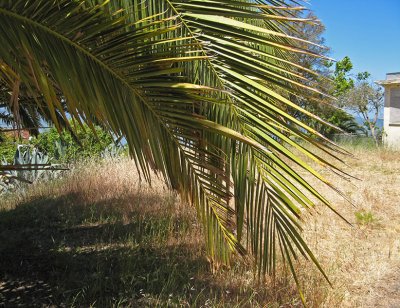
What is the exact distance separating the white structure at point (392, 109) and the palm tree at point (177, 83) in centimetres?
1777

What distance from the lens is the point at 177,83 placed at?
6.66 ft

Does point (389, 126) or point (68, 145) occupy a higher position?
point (68, 145)

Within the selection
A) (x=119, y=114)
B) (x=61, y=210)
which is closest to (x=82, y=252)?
(x=61, y=210)

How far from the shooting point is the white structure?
61.6ft

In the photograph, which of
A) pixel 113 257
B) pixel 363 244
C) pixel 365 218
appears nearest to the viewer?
pixel 113 257

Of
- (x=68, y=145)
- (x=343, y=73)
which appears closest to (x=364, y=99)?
(x=343, y=73)

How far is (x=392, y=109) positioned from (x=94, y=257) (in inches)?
704

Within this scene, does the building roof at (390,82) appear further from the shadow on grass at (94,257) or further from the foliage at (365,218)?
the shadow on grass at (94,257)

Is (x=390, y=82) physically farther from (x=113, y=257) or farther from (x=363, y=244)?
(x=113, y=257)

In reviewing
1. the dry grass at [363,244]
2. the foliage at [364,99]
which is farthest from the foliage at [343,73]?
the dry grass at [363,244]

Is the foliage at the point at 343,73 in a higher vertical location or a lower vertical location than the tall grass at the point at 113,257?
higher

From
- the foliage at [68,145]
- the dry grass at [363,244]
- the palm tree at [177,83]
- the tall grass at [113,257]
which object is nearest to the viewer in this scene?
the palm tree at [177,83]

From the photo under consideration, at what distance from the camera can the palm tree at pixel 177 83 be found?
186 centimetres

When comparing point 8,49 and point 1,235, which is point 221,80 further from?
point 1,235
